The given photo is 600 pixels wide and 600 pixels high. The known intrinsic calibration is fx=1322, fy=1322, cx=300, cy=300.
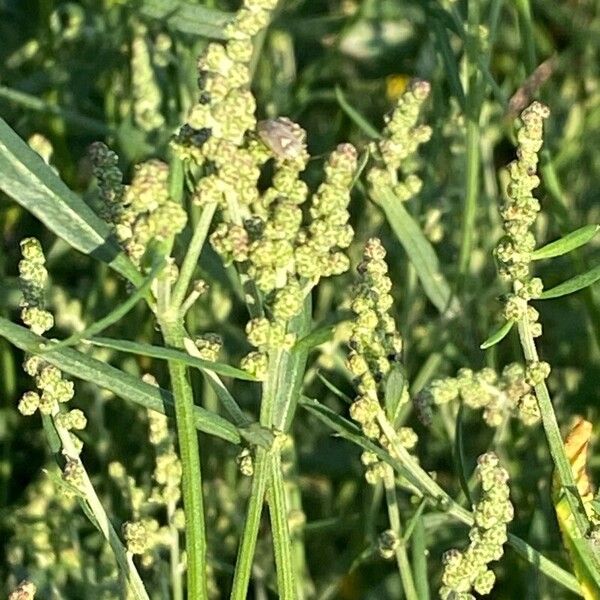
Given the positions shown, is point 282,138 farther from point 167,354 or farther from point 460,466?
point 460,466

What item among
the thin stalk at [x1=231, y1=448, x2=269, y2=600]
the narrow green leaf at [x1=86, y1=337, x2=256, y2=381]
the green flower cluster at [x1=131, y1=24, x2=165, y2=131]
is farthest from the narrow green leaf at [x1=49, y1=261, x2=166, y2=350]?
the green flower cluster at [x1=131, y1=24, x2=165, y2=131]

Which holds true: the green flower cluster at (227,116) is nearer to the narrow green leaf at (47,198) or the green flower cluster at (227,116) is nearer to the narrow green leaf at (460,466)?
the narrow green leaf at (47,198)

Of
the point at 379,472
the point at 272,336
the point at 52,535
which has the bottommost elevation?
the point at 52,535

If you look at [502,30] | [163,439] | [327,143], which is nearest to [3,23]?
[327,143]

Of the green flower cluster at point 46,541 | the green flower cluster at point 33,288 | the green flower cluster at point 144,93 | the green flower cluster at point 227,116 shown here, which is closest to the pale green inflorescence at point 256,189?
the green flower cluster at point 227,116

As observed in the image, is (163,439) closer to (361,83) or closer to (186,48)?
(186,48)

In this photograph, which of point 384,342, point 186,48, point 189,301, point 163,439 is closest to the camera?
point 189,301

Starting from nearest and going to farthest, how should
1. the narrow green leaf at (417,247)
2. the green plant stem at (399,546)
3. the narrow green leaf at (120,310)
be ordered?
the narrow green leaf at (120,310), the green plant stem at (399,546), the narrow green leaf at (417,247)
